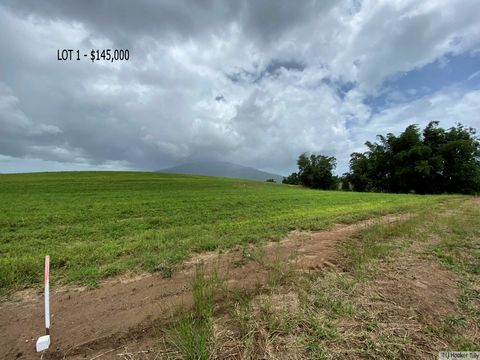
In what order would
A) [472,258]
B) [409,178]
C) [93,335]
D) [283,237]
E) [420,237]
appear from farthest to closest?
[409,178] < [283,237] < [420,237] < [472,258] < [93,335]

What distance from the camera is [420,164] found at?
172 feet

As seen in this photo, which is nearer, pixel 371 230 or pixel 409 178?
pixel 371 230

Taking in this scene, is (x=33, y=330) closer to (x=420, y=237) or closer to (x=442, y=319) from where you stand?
(x=442, y=319)

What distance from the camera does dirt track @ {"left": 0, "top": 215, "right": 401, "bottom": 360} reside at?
341cm

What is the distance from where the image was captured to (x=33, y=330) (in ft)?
12.3

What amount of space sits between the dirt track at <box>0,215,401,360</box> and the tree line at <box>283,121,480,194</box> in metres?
58.7

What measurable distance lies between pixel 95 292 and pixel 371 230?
8.94 meters

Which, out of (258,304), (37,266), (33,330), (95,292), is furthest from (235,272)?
(37,266)

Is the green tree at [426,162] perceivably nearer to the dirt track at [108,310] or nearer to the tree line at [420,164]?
the tree line at [420,164]

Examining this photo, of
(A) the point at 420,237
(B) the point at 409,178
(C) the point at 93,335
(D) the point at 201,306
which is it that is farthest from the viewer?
(B) the point at 409,178

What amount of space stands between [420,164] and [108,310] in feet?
204

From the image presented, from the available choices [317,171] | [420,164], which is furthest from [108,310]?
[317,171]

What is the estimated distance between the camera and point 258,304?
416cm

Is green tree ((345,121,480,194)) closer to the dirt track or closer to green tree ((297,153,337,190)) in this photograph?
green tree ((297,153,337,190))
